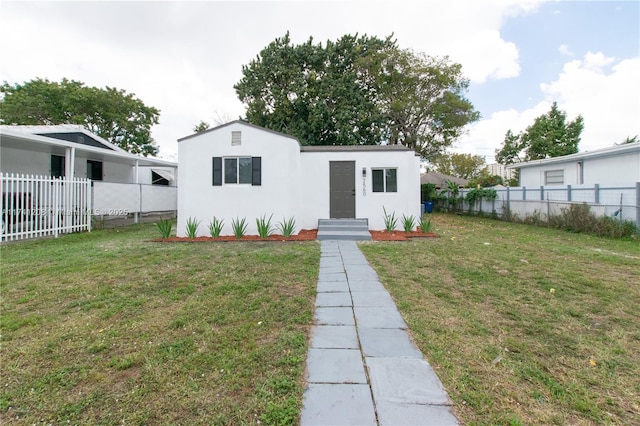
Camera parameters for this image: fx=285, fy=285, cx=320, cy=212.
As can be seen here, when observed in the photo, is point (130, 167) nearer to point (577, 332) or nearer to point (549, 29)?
point (577, 332)

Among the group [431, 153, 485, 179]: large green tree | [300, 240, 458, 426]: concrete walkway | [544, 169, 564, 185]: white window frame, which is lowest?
[300, 240, 458, 426]: concrete walkway

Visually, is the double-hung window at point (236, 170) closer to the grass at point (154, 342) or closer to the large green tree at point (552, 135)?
the grass at point (154, 342)

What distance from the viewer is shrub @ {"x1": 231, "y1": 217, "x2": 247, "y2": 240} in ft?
27.8

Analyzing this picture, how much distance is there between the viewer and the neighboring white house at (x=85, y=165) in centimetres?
991

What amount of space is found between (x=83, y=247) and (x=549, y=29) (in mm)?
16884

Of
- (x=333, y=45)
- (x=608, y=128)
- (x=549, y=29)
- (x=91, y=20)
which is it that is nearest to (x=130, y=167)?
(x=91, y=20)

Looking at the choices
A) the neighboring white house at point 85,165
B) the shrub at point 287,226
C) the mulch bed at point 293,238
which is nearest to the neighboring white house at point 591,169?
the mulch bed at point 293,238

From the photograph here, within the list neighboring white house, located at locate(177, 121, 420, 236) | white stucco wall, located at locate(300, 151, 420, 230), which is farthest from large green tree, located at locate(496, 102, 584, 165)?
neighboring white house, located at locate(177, 121, 420, 236)

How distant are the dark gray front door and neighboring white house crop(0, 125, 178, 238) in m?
8.79

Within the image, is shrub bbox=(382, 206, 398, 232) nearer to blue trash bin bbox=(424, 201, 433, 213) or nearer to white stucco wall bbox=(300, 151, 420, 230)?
white stucco wall bbox=(300, 151, 420, 230)

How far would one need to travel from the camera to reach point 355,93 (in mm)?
16828

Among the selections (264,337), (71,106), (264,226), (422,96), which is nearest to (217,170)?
(264,226)

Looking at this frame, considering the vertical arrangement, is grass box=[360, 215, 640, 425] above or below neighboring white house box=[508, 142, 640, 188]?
below

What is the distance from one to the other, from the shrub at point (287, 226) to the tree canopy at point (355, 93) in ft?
30.5
